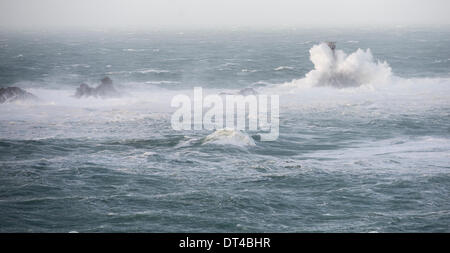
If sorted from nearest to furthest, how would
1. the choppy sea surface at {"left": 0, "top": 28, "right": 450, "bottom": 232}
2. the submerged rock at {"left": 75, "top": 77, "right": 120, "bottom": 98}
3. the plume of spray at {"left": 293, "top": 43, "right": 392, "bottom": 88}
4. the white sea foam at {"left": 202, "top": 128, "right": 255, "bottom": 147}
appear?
the choppy sea surface at {"left": 0, "top": 28, "right": 450, "bottom": 232} < the white sea foam at {"left": 202, "top": 128, "right": 255, "bottom": 147} < the submerged rock at {"left": 75, "top": 77, "right": 120, "bottom": 98} < the plume of spray at {"left": 293, "top": 43, "right": 392, "bottom": 88}

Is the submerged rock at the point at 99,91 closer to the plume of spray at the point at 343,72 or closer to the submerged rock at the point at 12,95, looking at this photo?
the submerged rock at the point at 12,95


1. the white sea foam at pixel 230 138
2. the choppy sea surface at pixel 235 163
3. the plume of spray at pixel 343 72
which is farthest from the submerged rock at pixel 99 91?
the white sea foam at pixel 230 138

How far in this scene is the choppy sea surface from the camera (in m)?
29.6

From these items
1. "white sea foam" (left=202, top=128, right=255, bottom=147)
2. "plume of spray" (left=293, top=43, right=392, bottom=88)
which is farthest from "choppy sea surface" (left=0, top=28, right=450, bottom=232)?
"plume of spray" (left=293, top=43, right=392, bottom=88)

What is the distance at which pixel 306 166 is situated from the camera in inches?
1513

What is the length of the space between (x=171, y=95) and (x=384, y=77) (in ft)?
85.7

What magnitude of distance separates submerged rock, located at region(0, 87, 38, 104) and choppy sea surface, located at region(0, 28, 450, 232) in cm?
120

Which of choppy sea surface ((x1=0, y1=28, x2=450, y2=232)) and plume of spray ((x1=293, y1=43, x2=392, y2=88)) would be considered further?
plume of spray ((x1=293, y1=43, x2=392, y2=88))

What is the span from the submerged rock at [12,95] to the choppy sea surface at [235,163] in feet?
3.94

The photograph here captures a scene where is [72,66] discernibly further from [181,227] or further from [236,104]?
[181,227]

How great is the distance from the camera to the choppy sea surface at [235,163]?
97.2 ft

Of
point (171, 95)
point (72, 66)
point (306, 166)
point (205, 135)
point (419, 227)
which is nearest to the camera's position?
point (419, 227)

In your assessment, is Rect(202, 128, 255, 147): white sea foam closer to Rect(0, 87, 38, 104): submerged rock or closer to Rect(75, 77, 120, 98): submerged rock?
Rect(75, 77, 120, 98): submerged rock
